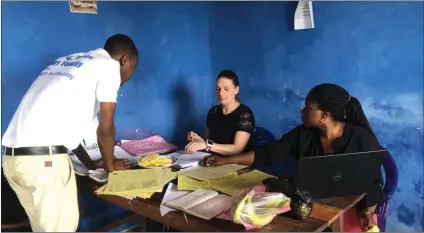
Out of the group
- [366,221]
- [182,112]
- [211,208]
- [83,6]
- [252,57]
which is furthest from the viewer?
[182,112]

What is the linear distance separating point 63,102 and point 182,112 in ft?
4.94

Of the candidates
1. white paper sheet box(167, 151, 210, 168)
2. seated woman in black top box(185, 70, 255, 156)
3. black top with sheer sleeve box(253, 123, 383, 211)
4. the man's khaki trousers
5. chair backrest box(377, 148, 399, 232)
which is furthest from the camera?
seated woman in black top box(185, 70, 255, 156)

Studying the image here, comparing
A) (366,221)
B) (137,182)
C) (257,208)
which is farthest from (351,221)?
(137,182)

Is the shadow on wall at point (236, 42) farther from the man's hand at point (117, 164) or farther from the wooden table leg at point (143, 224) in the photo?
the man's hand at point (117, 164)

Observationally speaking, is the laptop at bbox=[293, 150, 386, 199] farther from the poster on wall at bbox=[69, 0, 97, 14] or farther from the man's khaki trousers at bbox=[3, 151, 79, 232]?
the poster on wall at bbox=[69, 0, 97, 14]

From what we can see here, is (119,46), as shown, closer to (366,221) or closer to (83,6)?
(83,6)

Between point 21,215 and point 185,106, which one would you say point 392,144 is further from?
point 21,215

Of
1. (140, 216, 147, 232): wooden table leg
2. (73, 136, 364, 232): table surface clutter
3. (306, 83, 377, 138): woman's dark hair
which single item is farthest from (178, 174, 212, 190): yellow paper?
(140, 216, 147, 232): wooden table leg

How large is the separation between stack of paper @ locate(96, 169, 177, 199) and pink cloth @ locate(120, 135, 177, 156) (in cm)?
47

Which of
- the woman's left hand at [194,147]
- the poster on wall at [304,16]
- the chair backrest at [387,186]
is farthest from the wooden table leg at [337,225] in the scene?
the poster on wall at [304,16]

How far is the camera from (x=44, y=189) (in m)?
1.62

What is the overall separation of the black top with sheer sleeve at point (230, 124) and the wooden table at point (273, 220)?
0.90m

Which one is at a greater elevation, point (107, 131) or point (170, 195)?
point (107, 131)

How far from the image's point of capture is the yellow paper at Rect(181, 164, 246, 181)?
1.79 meters
